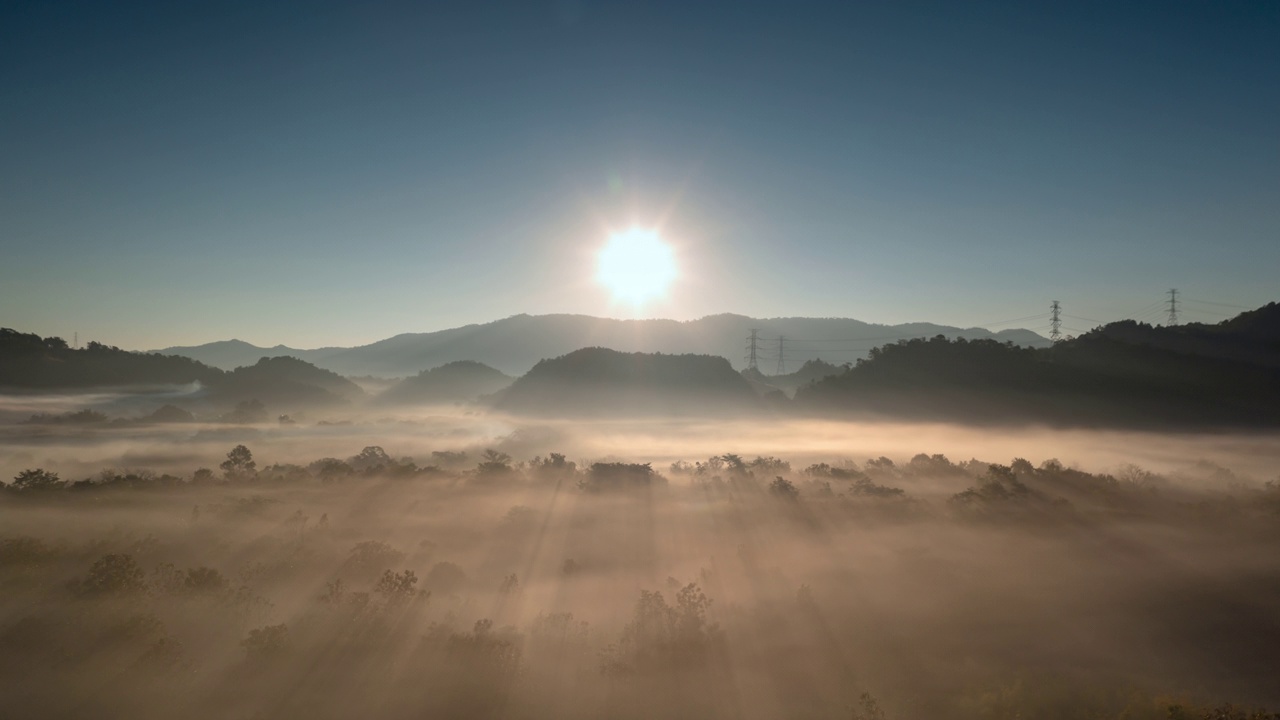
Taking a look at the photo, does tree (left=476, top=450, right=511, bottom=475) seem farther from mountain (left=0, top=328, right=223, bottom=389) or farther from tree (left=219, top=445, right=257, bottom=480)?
mountain (left=0, top=328, right=223, bottom=389)

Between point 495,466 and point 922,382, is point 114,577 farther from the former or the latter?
point 922,382

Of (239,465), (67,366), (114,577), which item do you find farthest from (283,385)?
(114,577)

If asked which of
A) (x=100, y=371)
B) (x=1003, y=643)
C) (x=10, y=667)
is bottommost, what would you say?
(x=1003, y=643)

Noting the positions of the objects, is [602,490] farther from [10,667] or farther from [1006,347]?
[1006,347]

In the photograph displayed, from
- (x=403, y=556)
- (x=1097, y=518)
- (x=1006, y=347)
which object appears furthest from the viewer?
(x=1006, y=347)

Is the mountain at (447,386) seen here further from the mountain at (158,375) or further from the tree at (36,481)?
the tree at (36,481)

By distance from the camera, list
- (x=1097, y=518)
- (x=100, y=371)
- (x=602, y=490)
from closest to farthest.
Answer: (x=1097, y=518)
(x=602, y=490)
(x=100, y=371)

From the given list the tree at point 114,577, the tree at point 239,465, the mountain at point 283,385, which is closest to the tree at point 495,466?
the tree at point 239,465

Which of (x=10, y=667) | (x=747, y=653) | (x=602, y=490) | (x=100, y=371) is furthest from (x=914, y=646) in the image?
(x=100, y=371)
